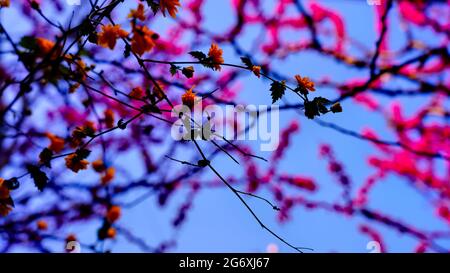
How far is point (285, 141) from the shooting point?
6.66m

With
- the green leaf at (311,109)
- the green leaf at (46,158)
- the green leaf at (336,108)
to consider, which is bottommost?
the green leaf at (46,158)

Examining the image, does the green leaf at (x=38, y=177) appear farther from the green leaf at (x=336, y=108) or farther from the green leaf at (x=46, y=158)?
the green leaf at (x=336, y=108)

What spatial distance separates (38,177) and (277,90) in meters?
1.05

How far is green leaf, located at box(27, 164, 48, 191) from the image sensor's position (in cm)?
166

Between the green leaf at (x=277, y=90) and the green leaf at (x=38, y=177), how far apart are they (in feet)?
3.27

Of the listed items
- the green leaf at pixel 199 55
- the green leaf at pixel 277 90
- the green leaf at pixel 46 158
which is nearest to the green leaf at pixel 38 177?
the green leaf at pixel 46 158

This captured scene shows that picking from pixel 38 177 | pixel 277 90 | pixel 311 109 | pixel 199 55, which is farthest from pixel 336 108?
pixel 38 177

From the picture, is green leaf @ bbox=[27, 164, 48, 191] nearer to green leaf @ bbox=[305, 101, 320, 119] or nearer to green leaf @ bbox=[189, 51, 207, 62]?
green leaf @ bbox=[189, 51, 207, 62]

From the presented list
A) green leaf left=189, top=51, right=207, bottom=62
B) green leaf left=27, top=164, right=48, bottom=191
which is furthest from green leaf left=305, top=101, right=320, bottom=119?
green leaf left=27, top=164, right=48, bottom=191

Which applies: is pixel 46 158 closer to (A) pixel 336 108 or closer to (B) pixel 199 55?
(B) pixel 199 55

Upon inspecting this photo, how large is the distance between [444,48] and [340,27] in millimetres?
1948

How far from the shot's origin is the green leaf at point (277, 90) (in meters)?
1.63
